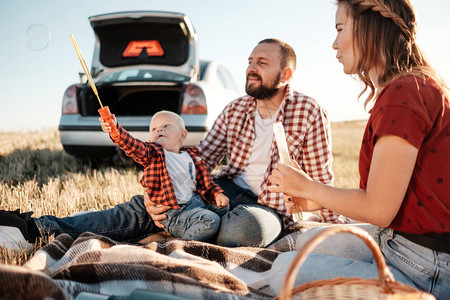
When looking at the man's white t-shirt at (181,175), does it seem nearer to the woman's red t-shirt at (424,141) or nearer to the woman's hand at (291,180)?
the woman's hand at (291,180)

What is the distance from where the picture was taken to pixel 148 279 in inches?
63.6

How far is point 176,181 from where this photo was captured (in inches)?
106

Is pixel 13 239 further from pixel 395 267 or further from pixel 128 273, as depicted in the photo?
pixel 395 267

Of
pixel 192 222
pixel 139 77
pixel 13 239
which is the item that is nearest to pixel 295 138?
pixel 192 222

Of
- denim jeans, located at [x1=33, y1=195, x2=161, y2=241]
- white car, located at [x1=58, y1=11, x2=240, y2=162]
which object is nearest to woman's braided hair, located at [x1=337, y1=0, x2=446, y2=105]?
denim jeans, located at [x1=33, y1=195, x2=161, y2=241]

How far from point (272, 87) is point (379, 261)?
2.08 metres

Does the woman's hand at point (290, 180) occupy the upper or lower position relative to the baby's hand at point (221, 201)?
upper

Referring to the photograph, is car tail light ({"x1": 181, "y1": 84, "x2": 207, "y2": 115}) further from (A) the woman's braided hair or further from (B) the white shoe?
(A) the woman's braided hair

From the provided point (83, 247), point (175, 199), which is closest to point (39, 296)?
point (83, 247)

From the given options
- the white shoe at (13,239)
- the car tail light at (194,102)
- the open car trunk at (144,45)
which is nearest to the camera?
the white shoe at (13,239)

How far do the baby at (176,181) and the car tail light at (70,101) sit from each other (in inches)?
89.6

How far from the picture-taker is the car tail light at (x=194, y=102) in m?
4.28

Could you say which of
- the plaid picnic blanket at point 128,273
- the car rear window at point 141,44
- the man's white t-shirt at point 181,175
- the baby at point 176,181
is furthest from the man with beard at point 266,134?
the car rear window at point 141,44

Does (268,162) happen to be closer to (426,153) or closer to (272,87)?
(272,87)
